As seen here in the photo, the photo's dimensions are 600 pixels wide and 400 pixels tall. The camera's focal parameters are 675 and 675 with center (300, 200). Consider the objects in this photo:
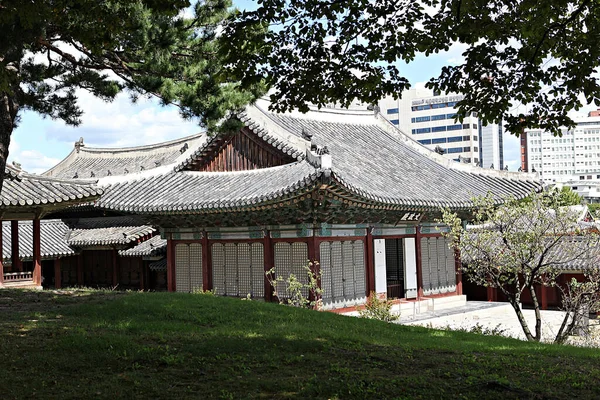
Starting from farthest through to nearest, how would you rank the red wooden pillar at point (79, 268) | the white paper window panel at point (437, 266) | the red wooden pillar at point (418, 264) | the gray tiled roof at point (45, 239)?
the red wooden pillar at point (79, 268), the gray tiled roof at point (45, 239), the white paper window panel at point (437, 266), the red wooden pillar at point (418, 264)

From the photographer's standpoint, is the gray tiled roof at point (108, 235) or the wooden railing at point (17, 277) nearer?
the wooden railing at point (17, 277)

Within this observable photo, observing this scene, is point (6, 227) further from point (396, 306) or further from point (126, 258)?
point (396, 306)

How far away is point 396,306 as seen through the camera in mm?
21547

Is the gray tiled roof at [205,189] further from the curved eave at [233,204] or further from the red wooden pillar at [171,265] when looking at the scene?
the red wooden pillar at [171,265]

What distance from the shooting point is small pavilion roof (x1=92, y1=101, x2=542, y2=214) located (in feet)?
62.3

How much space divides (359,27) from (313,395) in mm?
4821

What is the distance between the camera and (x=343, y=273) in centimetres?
1986

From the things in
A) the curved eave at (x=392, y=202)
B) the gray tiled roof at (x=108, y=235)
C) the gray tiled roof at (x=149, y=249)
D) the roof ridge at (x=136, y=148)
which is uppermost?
the roof ridge at (x=136, y=148)

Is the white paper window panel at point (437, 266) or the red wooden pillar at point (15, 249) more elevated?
the red wooden pillar at point (15, 249)

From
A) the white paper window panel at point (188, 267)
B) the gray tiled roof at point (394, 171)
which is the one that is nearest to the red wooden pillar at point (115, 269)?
the white paper window panel at point (188, 267)

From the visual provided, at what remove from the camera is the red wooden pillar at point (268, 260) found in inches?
781

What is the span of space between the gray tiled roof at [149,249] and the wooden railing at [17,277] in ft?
15.9

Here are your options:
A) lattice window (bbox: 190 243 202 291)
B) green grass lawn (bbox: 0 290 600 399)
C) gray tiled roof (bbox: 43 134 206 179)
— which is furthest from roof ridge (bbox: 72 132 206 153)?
green grass lawn (bbox: 0 290 600 399)

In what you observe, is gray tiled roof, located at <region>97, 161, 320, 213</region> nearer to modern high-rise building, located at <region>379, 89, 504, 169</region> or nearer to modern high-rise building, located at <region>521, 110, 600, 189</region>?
modern high-rise building, located at <region>379, 89, 504, 169</region>
